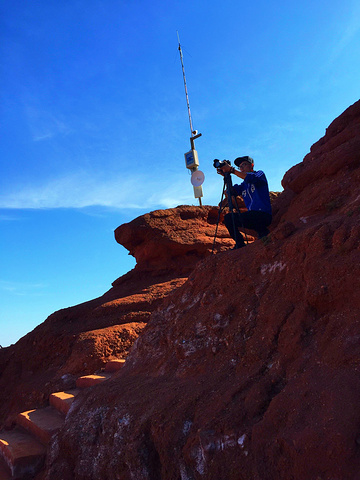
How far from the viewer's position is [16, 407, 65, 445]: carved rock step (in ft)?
18.6

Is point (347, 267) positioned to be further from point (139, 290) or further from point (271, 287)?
point (139, 290)

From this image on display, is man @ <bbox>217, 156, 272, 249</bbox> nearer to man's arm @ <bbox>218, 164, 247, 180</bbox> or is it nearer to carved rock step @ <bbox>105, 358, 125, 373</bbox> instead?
man's arm @ <bbox>218, 164, 247, 180</bbox>

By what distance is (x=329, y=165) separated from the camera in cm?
642

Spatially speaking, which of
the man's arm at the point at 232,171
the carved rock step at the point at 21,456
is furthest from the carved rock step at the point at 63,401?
the man's arm at the point at 232,171

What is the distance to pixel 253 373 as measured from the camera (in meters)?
3.36

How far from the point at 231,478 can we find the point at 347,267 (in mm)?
2011

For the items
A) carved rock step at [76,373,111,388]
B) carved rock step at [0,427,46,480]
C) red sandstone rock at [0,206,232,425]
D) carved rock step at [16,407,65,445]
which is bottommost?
carved rock step at [0,427,46,480]

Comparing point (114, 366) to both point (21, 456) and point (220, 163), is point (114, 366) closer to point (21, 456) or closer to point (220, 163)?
point (21, 456)

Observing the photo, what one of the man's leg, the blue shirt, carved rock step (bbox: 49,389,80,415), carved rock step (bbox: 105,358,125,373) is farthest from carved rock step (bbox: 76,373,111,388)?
the blue shirt

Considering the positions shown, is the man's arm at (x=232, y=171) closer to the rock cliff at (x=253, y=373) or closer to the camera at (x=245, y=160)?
the camera at (x=245, y=160)

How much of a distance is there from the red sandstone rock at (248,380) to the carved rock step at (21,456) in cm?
79

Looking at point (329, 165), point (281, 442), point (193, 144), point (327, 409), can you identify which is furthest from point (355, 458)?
point (193, 144)

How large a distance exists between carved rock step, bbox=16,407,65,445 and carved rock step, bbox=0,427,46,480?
127 mm

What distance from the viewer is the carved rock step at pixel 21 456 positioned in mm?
5018
